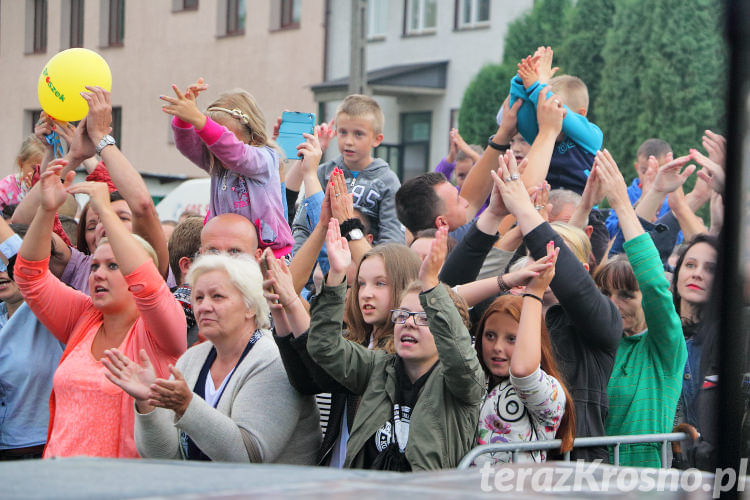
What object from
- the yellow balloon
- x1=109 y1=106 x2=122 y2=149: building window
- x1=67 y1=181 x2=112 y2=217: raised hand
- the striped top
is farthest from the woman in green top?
x1=109 y1=106 x2=122 y2=149: building window

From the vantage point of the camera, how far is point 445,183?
520cm

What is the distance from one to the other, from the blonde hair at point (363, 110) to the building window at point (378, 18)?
752 inches

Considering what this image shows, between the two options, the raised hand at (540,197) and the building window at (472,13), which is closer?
the raised hand at (540,197)

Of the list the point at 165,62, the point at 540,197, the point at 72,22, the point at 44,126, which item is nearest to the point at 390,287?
the point at 540,197

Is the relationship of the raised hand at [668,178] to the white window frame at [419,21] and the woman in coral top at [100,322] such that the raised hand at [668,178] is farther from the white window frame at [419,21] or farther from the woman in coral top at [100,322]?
the white window frame at [419,21]

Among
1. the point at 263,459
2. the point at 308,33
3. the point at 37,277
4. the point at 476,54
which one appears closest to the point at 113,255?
the point at 37,277

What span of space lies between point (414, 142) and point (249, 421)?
812 inches

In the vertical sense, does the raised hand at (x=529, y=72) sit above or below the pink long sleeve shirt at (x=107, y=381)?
above

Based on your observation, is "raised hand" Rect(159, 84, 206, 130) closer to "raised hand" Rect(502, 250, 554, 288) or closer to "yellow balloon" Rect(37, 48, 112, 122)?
"yellow balloon" Rect(37, 48, 112, 122)

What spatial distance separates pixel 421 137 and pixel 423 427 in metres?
20.8

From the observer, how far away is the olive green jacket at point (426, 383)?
3318 mm

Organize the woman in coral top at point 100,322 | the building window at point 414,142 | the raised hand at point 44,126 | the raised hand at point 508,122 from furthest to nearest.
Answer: the building window at point 414,142, the raised hand at point 44,126, the raised hand at point 508,122, the woman in coral top at point 100,322

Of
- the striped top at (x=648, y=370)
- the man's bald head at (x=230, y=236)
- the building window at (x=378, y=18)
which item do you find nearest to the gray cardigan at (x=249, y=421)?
the man's bald head at (x=230, y=236)

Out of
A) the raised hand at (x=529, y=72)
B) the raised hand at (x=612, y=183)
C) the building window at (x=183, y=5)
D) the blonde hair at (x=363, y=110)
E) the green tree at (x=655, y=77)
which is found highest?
the building window at (x=183, y=5)
